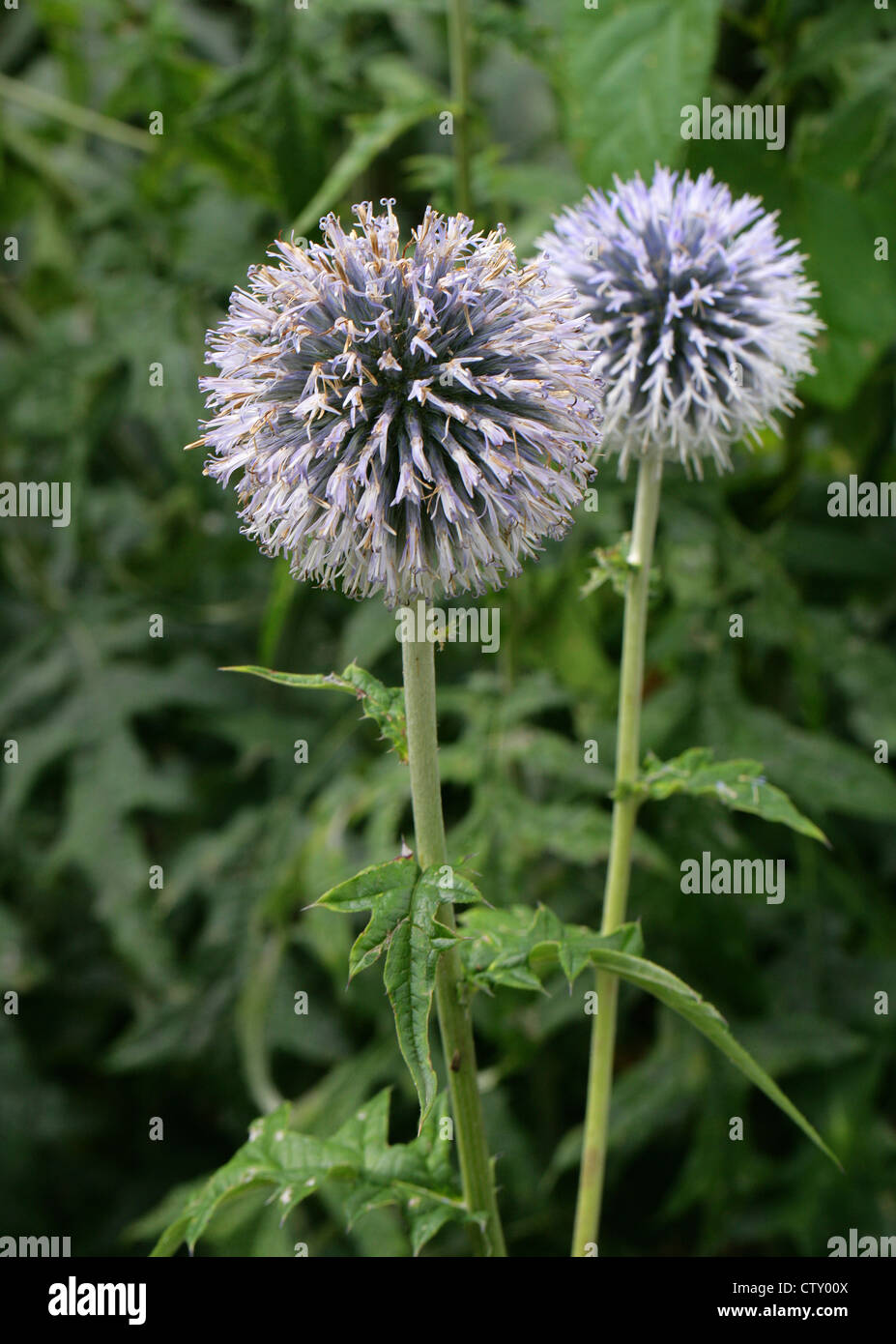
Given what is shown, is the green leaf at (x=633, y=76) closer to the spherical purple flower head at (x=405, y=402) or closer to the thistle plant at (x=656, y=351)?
the thistle plant at (x=656, y=351)

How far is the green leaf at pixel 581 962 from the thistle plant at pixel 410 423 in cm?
4

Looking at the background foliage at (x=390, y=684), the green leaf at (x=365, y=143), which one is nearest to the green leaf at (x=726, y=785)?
the background foliage at (x=390, y=684)

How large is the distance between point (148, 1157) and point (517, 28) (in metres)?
1.88

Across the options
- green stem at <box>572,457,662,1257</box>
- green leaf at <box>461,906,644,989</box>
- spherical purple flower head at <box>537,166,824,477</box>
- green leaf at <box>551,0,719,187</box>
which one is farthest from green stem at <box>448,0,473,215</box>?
green leaf at <box>461,906,644,989</box>

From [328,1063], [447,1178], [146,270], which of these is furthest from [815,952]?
[146,270]

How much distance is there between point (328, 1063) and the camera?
6.81 feet

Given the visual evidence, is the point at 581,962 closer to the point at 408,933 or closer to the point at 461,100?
the point at 408,933

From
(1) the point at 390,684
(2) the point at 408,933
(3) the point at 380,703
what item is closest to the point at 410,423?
(3) the point at 380,703

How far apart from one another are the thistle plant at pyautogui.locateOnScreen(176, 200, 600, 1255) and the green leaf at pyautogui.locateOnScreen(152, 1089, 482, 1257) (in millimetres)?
19

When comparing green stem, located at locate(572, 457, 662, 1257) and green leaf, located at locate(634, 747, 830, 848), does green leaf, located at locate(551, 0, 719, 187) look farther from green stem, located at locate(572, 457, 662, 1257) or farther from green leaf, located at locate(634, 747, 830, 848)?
green leaf, located at locate(634, 747, 830, 848)

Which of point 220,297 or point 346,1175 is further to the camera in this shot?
point 220,297

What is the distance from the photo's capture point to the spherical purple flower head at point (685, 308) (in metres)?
0.95

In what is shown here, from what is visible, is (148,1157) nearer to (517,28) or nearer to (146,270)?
(146,270)

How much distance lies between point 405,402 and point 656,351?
10.7 inches
